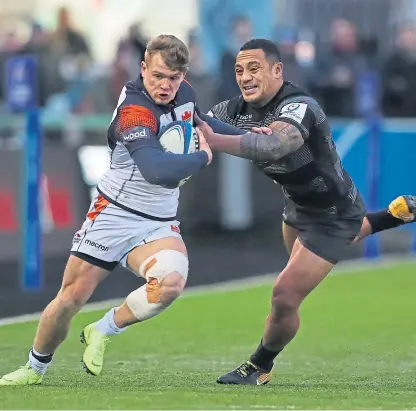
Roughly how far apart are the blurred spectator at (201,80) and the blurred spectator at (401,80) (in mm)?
2949

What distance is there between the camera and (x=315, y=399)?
26.3 ft

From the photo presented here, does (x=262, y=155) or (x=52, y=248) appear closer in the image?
(x=262, y=155)

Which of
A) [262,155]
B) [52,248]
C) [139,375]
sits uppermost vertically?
[262,155]

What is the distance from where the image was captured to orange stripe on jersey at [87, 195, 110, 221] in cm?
863

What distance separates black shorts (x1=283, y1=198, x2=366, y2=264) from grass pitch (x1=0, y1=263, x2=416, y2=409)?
870 mm

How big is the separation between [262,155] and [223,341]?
3.18 m

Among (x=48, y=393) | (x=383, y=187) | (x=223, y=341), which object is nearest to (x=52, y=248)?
(x=383, y=187)

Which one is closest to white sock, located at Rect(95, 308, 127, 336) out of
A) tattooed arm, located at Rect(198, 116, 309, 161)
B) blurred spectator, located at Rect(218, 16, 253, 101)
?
tattooed arm, located at Rect(198, 116, 309, 161)

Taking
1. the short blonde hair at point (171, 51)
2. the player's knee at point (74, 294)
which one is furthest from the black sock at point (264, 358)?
the short blonde hair at point (171, 51)

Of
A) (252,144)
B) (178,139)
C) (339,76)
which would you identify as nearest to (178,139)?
(178,139)

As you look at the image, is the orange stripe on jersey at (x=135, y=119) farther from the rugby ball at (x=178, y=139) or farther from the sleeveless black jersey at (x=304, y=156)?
the sleeveless black jersey at (x=304, y=156)

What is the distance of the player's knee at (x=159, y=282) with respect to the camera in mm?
8359

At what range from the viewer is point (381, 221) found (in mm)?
10219

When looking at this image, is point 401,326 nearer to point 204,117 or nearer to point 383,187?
point 204,117
